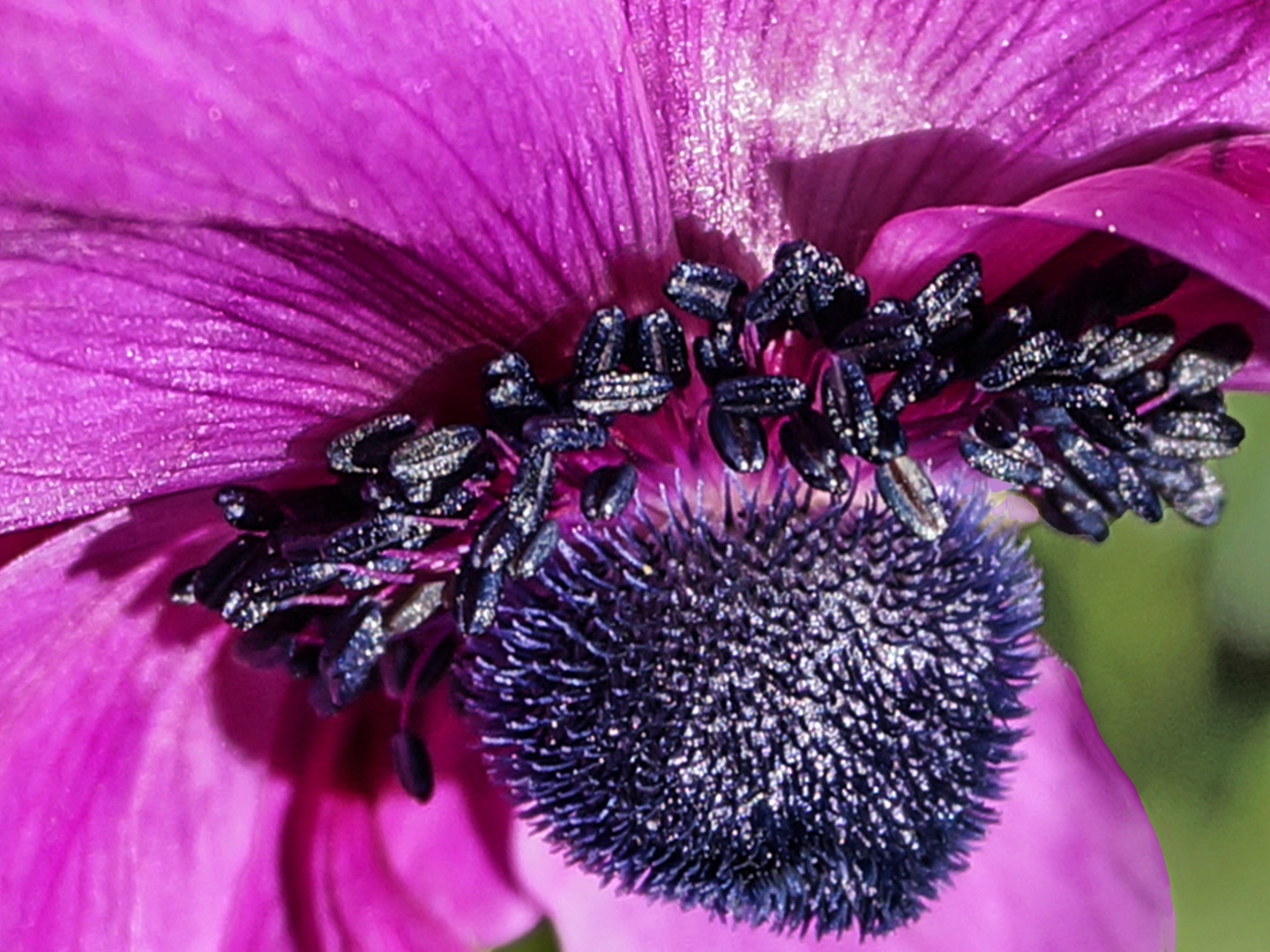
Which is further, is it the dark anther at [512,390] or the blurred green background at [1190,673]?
the blurred green background at [1190,673]

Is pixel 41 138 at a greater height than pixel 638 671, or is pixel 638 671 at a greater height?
pixel 41 138

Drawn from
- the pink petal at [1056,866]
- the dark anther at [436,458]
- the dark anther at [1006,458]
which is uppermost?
the dark anther at [436,458]

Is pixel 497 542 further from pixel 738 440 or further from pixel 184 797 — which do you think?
pixel 184 797

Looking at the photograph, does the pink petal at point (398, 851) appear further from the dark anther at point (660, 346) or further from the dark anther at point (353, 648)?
the dark anther at point (660, 346)

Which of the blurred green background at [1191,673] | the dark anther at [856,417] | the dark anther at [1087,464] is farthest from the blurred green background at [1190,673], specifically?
the dark anther at [856,417]

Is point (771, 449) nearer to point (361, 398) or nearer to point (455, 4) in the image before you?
point (361, 398)

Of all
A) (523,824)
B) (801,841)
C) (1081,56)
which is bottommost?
(801,841)

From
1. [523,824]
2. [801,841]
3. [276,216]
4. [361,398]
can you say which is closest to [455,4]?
[276,216]

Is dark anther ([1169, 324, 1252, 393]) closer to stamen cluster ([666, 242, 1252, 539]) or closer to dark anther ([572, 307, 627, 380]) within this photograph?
stamen cluster ([666, 242, 1252, 539])
